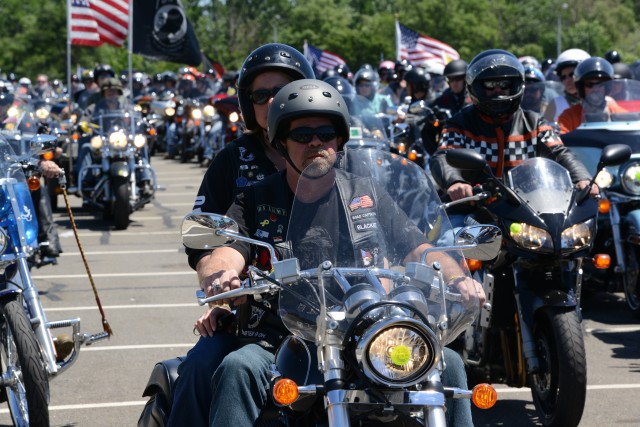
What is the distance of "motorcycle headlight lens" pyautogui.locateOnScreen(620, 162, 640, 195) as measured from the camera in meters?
8.88

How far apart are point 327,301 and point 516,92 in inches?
142

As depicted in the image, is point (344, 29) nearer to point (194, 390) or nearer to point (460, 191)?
point (460, 191)

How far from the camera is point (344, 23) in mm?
76438

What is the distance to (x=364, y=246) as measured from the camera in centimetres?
351

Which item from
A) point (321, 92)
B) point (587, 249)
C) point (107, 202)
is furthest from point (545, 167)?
point (107, 202)

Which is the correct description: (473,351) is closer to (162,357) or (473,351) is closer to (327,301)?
(162,357)

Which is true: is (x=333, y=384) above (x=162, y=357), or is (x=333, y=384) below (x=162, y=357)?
above

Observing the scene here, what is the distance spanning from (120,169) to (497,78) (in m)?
8.96

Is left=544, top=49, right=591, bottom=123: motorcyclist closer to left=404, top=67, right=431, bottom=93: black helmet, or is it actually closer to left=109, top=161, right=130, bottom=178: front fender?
left=404, top=67, right=431, bottom=93: black helmet

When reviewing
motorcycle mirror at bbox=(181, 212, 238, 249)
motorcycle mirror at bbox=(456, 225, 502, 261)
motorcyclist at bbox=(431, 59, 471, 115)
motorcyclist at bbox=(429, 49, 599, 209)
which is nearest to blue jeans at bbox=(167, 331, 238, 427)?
motorcycle mirror at bbox=(181, 212, 238, 249)

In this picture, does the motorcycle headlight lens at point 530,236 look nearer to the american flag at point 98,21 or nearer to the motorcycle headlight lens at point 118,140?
the motorcycle headlight lens at point 118,140

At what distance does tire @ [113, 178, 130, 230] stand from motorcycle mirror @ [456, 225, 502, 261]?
11496 mm

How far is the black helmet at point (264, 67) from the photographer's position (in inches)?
196

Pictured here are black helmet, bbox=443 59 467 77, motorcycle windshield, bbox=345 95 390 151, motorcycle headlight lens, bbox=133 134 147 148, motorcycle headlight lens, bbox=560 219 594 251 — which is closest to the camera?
motorcycle headlight lens, bbox=560 219 594 251
